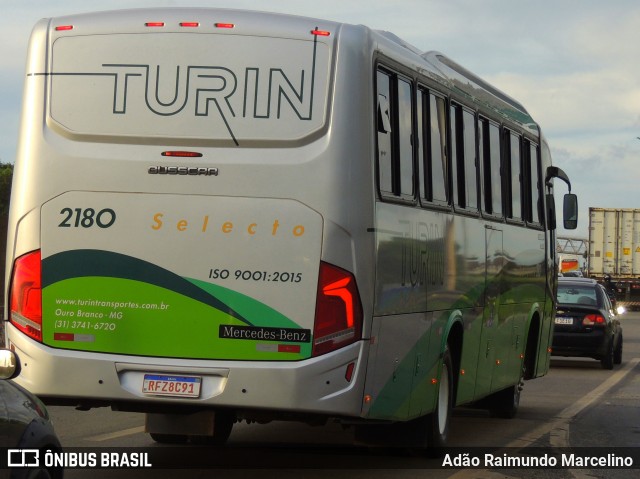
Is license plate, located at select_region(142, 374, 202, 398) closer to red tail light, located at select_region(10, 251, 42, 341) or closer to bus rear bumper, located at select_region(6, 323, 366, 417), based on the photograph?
bus rear bumper, located at select_region(6, 323, 366, 417)


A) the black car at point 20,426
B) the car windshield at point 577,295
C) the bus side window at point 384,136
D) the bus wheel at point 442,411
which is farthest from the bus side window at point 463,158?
the car windshield at point 577,295

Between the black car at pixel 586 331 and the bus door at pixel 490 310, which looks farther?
the black car at pixel 586 331

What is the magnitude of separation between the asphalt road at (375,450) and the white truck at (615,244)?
43.9m

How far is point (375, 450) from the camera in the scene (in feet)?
41.2

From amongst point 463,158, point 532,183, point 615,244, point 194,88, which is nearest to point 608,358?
point 532,183

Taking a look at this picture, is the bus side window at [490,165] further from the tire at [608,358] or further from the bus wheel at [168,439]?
the tire at [608,358]

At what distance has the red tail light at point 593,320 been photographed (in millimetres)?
26938

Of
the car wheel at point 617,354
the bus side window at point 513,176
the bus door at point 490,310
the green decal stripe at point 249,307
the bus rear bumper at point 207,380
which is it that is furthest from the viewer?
the car wheel at point 617,354

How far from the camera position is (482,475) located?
11.1 metres

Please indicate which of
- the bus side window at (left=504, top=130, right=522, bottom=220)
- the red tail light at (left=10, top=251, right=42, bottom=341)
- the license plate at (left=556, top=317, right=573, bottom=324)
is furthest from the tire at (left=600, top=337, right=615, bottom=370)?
the red tail light at (left=10, top=251, right=42, bottom=341)

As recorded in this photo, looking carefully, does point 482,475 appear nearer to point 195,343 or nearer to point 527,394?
point 195,343

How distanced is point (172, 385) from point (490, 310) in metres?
5.25

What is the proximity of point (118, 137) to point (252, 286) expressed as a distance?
4.48 ft

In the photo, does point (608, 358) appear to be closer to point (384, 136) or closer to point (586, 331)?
point (586, 331)
